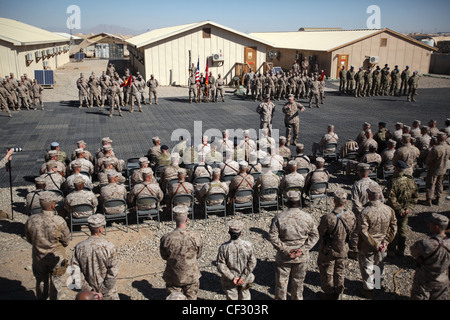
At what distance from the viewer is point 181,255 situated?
503 cm

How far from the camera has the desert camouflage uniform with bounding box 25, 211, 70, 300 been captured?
539 cm

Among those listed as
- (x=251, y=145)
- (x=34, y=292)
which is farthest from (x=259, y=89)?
(x=34, y=292)

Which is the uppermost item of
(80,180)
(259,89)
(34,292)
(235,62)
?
(235,62)

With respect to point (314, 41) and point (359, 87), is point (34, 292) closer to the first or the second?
point (359, 87)

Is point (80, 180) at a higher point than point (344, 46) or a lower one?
lower

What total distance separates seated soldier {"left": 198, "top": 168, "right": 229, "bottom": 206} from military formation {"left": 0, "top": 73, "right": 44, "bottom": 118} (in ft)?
47.8

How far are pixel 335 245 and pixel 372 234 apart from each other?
68 centimetres

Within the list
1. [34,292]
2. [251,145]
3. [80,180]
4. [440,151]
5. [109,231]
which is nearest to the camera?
[34,292]

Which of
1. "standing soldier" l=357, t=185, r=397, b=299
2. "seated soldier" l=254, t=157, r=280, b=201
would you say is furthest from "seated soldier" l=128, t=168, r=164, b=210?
"standing soldier" l=357, t=185, r=397, b=299

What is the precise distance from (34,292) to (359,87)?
78.7ft

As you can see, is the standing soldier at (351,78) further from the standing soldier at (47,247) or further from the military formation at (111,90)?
the standing soldier at (47,247)

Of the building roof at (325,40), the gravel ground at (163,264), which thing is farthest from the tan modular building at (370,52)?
the gravel ground at (163,264)

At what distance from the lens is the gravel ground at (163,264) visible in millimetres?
5957
